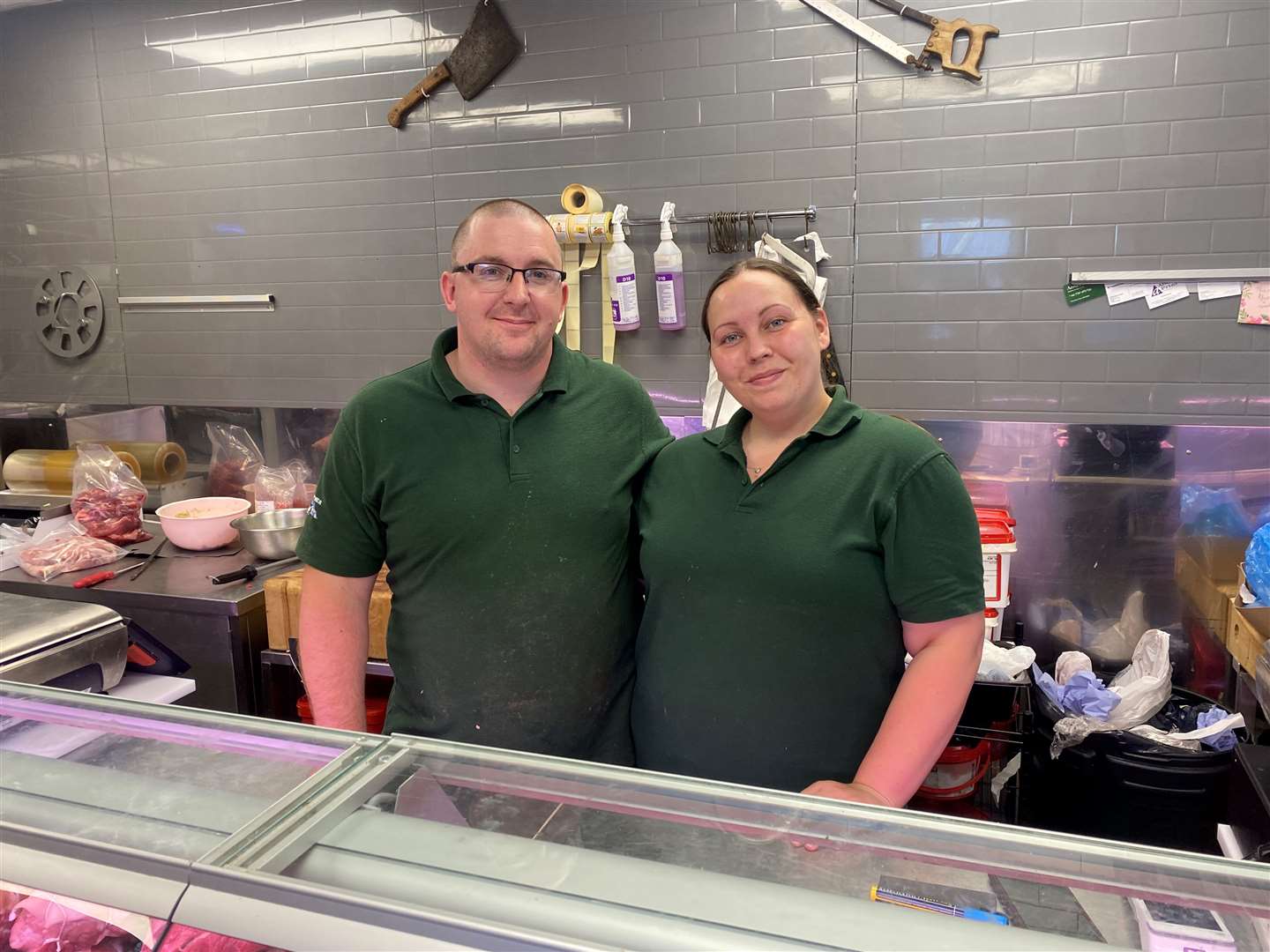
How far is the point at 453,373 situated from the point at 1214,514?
2.93m

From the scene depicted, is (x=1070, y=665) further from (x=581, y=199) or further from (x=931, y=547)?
(x=581, y=199)

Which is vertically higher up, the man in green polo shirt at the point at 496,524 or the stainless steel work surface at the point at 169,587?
the man in green polo shirt at the point at 496,524

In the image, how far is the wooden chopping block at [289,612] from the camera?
305cm

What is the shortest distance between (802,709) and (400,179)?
348 cm

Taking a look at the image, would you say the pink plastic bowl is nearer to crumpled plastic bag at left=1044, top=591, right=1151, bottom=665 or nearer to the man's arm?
the man's arm

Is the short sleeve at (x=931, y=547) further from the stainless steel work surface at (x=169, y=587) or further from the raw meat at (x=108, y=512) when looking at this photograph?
the raw meat at (x=108, y=512)

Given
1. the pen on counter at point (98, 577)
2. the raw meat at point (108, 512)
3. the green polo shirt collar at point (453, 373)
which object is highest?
the green polo shirt collar at point (453, 373)

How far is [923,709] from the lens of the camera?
1.51 metres

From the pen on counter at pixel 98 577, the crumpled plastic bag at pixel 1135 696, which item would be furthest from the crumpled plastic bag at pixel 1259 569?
the pen on counter at pixel 98 577

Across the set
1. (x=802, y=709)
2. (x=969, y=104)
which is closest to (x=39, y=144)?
(x=969, y=104)

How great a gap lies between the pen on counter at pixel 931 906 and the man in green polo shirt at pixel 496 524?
1005mm

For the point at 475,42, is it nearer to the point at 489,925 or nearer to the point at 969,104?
the point at 969,104

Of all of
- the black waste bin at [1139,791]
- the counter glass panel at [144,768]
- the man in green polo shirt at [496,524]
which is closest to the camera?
the counter glass panel at [144,768]

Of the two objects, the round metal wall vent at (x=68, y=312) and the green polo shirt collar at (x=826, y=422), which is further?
the round metal wall vent at (x=68, y=312)
